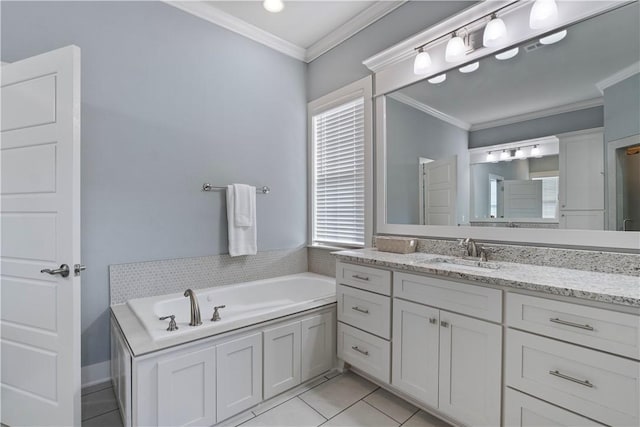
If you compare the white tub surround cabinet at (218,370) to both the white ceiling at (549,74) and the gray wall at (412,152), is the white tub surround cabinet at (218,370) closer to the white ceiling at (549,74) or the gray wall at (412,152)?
the gray wall at (412,152)

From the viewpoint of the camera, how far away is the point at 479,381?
144cm

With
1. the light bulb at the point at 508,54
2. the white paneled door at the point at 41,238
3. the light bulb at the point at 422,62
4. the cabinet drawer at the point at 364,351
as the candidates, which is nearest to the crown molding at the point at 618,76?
the light bulb at the point at 508,54

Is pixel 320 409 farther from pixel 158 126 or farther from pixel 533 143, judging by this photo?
pixel 158 126

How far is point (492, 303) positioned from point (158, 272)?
230 cm

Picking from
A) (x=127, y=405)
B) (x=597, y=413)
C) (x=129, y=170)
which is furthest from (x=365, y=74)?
(x=127, y=405)

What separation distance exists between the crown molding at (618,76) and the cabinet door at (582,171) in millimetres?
231

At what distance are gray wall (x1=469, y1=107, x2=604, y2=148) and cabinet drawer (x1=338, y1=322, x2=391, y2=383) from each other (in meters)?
1.51

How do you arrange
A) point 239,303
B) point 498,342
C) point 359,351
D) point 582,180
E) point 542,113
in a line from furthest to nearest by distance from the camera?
point 239,303
point 359,351
point 542,113
point 582,180
point 498,342

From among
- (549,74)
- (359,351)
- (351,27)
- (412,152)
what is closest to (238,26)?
(351,27)

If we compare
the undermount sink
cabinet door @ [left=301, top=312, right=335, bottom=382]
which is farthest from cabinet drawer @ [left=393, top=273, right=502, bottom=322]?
cabinet door @ [left=301, top=312, right=335, bottom=382]

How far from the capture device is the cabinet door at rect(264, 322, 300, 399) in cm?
186

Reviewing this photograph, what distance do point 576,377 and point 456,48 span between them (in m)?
1.94

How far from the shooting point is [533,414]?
126 centimetres

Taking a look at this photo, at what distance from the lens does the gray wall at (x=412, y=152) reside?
6.88ft
